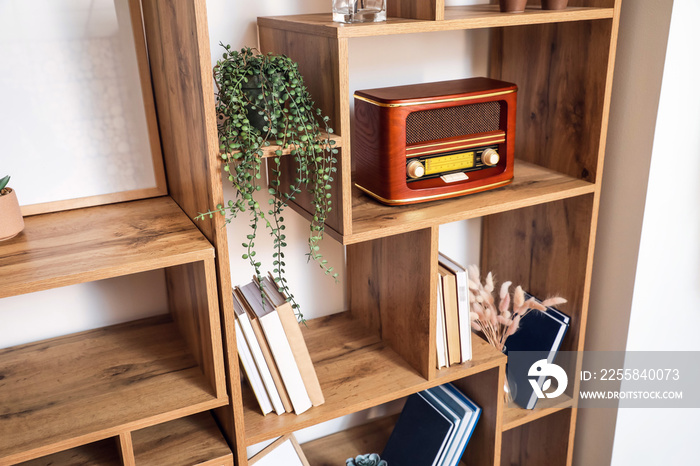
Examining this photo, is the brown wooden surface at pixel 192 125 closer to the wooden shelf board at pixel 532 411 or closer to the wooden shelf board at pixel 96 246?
the wooden shelf board at pixel 96 246

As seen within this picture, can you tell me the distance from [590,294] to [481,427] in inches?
19.5

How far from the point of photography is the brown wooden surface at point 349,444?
179 cm

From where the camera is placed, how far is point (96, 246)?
3.77 feet

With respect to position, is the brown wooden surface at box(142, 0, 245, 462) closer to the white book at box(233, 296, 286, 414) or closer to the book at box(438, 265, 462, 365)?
the white book at box(233, 296, 286, 414)

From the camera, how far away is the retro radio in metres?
1.34

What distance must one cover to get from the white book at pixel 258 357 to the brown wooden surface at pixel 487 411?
57 centimetres

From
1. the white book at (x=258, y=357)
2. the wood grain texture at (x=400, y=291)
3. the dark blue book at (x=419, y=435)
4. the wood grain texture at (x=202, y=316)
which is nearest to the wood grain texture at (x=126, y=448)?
the wood grain texture at (x=202, y=316)

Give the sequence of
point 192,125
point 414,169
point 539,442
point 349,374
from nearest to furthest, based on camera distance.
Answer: point 192,125
point 414,169
point 349,374
point 539,442

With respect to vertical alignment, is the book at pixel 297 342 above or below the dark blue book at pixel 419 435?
above

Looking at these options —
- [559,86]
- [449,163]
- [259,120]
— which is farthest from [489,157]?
[259,120]

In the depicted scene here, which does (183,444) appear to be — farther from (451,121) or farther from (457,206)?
(451,121)

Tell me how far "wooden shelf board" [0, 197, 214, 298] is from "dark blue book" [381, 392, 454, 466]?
2.77 ft

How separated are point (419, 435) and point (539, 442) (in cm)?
49

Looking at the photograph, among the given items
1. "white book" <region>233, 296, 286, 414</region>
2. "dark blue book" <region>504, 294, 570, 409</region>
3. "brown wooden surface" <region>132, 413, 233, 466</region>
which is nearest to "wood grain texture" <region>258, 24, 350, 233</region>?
"white book" <region>233, 296, 286, 414</region>
